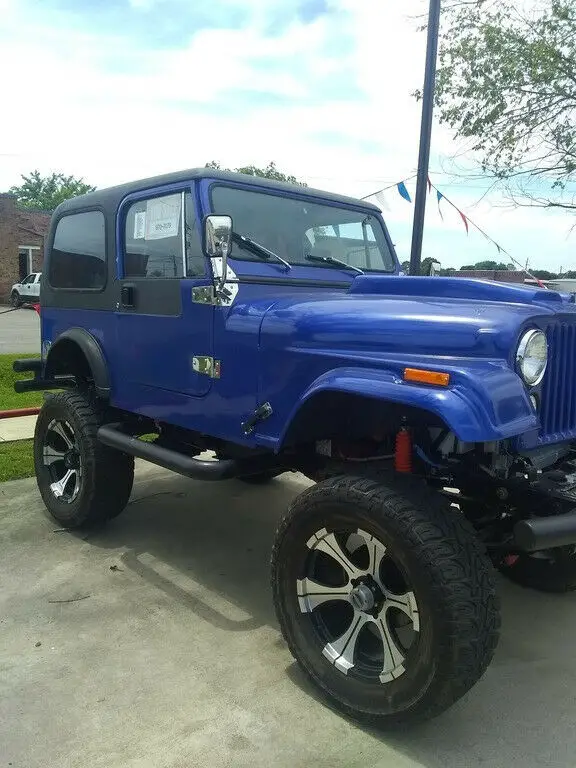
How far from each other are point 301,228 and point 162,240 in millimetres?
780

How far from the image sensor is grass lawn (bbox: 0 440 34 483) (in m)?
5.38

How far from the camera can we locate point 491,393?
208 centimetres

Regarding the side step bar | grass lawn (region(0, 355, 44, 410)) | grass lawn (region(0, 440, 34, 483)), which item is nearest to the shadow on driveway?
the side step bar

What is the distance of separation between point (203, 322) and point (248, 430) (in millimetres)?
613

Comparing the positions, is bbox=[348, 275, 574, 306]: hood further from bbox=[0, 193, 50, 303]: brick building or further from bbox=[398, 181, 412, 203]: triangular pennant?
bbox=[0, 193, 50, 303]: brick building

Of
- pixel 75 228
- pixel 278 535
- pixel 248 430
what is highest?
pixel 75 228

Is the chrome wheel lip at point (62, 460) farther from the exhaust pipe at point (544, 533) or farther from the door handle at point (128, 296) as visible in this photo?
the exhaust pipe at point (544, 533)

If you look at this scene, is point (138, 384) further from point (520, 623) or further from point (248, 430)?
point (520, 623)

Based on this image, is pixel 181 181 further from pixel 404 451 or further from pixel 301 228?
pixel 404 451

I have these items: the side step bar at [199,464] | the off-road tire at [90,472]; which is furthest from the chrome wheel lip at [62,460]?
the side step bar at [199,464]

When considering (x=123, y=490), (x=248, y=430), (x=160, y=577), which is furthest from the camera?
(x=123, y=490)

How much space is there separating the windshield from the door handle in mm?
753

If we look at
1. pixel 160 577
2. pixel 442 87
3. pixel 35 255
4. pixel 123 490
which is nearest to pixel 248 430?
pixel 160 577

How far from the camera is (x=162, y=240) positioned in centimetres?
356
